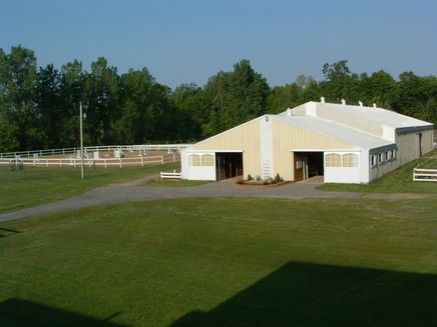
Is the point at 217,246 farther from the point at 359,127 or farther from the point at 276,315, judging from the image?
the point at 359,127

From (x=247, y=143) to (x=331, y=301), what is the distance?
23144 millimetres

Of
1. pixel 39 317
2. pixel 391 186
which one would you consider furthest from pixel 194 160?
pixel 39 317

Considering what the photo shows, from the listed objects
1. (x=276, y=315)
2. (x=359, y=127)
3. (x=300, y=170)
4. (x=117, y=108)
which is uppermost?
(x=117, y=108)

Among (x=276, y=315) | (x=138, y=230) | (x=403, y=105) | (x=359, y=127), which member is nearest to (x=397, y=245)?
(x=276, y=315)

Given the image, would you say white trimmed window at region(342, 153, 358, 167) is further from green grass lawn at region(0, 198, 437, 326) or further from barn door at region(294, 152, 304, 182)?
green grass lawn at region(0, 198, 437, 326)

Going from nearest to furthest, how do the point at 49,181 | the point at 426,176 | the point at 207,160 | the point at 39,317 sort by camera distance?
the point at 39,317 < the point at 426,176 < the point at 207,160 < the point at 49,181

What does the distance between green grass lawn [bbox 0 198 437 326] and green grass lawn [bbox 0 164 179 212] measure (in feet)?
22.4

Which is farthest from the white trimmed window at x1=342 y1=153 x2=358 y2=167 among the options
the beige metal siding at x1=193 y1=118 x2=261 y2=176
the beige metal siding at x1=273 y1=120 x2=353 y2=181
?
the beige metal siding at x1=193 y1=118 x2=261 y2=176

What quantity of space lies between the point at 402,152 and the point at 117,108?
2326 inches

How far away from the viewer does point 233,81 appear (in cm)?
10012

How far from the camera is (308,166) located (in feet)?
118

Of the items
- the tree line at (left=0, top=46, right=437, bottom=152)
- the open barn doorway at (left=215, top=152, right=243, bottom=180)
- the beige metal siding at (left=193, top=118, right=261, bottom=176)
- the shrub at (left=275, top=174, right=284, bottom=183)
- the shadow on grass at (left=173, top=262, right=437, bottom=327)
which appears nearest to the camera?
the shadow on grass at (left=173, top=262, right=437, bottom=327)

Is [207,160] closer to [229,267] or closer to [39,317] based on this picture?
[229,267]

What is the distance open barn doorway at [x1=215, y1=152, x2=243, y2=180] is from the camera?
119 ft
